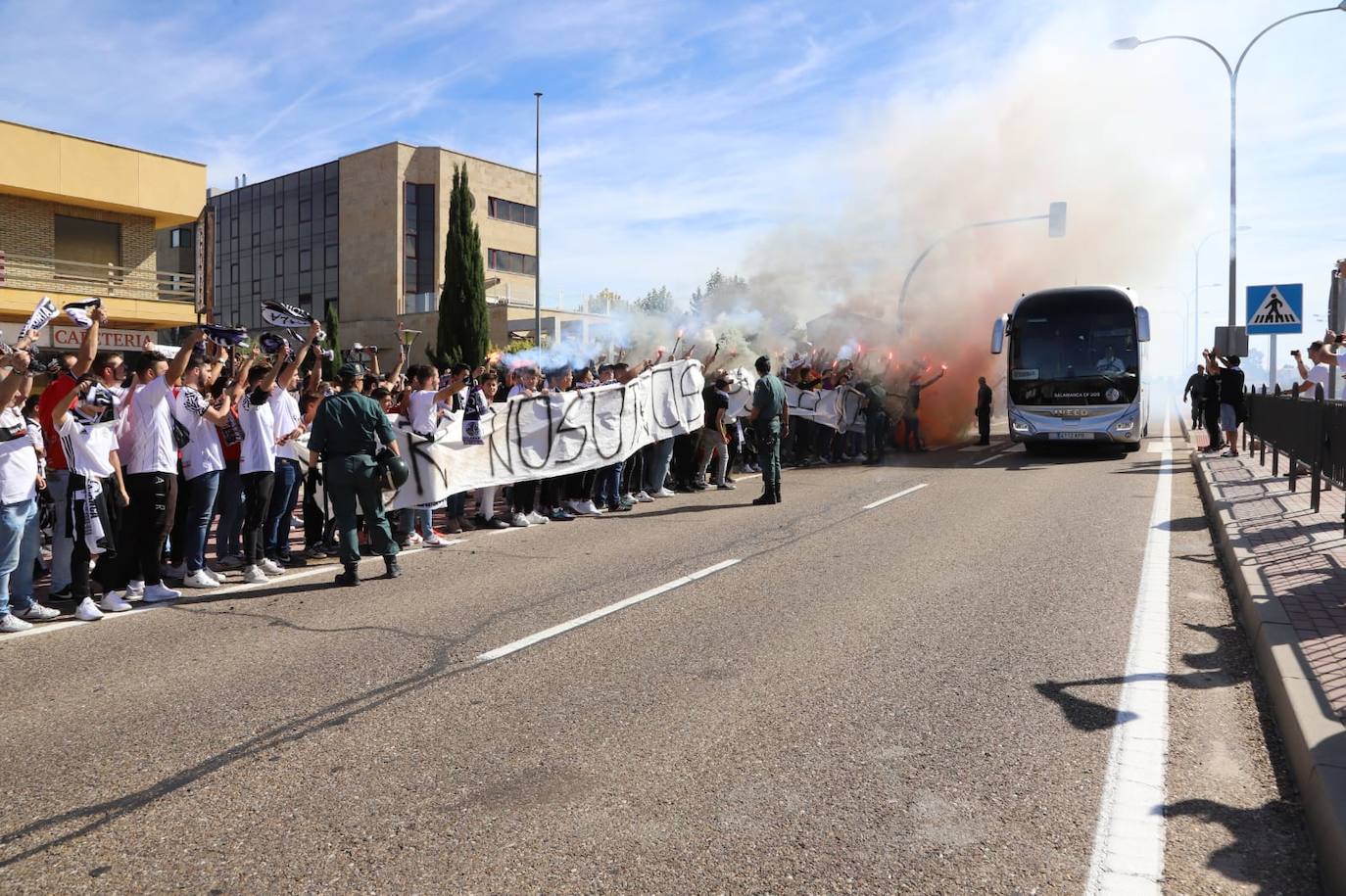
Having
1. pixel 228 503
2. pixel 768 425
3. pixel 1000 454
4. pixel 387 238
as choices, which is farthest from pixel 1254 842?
pixel 387 238

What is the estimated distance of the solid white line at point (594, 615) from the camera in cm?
546

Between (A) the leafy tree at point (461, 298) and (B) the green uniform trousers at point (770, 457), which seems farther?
(A) the leafy tree at point (461, 298)

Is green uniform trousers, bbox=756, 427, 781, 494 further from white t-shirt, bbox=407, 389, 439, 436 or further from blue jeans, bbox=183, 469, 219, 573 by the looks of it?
blue jeans, bbox=183, 469, 219, 573

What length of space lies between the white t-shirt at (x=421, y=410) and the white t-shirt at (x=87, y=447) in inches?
127

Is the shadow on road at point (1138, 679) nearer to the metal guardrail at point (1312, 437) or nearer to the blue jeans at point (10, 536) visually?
the metal guardrail at point (1312, 437)

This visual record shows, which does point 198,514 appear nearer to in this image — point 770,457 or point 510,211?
point 770,457

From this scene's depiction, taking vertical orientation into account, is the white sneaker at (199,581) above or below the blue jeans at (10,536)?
below

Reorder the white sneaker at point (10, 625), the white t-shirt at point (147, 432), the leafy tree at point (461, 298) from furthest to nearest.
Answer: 1. the leafy tree at point (461, 298)
2. the white t-shirt at point (147, 432)
3. the white sneaker at point (10, 625)

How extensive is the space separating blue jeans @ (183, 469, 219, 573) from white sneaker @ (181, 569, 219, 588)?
0.22 ft

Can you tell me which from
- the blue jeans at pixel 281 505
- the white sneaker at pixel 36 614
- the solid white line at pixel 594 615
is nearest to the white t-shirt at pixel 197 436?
the blue jeans at pixel 281 505

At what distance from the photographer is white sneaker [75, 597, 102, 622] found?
6.50m

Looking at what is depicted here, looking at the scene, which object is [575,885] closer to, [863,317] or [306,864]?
[306,864]

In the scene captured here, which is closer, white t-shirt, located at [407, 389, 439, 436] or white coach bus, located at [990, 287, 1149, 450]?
white t-shirt, located at [407, 389, 439, 436]

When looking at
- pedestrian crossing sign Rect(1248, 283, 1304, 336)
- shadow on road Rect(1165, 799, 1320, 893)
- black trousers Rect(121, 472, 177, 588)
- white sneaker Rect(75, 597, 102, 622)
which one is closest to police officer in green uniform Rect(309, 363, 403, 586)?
black trousers Rect(121, 472, 177, 588)
